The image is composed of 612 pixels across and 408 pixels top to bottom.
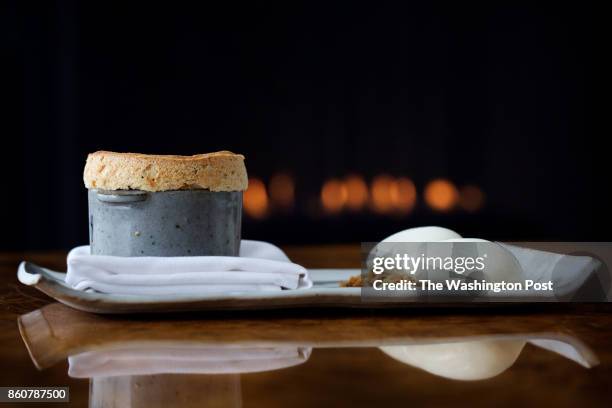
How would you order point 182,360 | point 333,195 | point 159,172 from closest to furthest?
point 182,360 < point 159,172 < point 333,195

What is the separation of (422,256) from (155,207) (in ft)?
0.94

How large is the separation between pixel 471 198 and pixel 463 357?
2.22 m

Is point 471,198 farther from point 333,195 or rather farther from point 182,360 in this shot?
point 182,360

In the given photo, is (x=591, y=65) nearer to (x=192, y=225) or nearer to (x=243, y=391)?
(x=192, y=225)

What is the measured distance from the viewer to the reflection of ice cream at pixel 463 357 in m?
0.49

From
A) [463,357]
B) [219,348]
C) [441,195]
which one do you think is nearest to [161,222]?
[219,348]

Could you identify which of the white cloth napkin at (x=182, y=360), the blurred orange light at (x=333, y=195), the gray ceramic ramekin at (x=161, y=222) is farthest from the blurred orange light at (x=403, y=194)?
the white cloth napkin at (x=182, y=360)

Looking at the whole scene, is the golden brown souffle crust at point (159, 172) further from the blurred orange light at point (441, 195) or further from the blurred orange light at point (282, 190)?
the blurred orange light at point (441, 195)

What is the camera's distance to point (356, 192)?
2631mm

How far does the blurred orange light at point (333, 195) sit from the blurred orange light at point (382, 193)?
10cm

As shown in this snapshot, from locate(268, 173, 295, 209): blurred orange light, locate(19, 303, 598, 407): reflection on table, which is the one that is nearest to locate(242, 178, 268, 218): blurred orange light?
locate(268, 173, 295, 209): blurred orange light

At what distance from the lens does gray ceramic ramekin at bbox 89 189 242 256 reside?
81 centimetres

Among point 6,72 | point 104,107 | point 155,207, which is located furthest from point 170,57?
point 155,207

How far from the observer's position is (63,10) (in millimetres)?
2533
